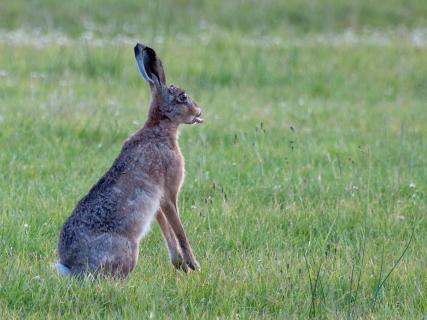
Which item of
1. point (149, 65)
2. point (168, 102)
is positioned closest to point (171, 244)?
point (168, 102)

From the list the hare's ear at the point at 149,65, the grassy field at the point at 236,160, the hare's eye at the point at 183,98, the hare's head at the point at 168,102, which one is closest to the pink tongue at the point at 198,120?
the hare's head at the point at 168,102

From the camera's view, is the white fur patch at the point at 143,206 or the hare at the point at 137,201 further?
the white fur patch at the point at 143,206

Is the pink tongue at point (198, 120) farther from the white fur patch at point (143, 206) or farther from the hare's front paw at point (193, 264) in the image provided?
the hare's front paw at point (193, 264)

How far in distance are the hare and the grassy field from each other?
0.54 ft

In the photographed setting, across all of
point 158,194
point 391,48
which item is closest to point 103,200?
point 158,194

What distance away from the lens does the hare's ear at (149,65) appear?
595cm

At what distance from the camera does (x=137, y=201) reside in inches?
220

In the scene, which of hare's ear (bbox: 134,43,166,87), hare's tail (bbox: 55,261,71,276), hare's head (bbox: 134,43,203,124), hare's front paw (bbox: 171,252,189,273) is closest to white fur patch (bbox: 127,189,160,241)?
hare's front paw (bbox: 171,252,189,273)

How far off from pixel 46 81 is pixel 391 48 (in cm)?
684

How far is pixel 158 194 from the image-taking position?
226 inches

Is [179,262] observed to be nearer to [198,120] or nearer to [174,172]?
[174,172]

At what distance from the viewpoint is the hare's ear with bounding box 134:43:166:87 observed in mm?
5949

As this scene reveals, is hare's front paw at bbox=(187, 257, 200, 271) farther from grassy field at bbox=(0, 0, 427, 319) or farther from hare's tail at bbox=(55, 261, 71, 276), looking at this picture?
hare's tail at bbox=(55, 261, 71, 276)

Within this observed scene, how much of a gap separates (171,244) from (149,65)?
122cm
